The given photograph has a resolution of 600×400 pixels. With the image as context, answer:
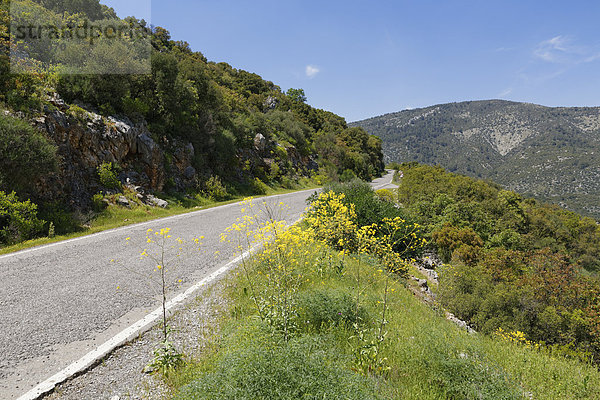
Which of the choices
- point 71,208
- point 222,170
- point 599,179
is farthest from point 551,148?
point 71,208

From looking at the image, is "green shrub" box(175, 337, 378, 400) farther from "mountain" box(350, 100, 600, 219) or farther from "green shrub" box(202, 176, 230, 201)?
"mountain" box(350, 100, 600, 219)

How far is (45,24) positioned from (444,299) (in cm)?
2475

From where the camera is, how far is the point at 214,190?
17.0 metres

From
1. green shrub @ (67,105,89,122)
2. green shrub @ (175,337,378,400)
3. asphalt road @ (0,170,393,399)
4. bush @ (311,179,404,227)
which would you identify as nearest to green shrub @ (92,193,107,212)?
asphalt road @ (0,170,393,399)

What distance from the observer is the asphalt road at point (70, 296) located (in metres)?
3.08

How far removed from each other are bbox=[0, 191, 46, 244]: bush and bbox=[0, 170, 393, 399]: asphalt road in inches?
51.3

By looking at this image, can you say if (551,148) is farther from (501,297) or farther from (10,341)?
(10,341)

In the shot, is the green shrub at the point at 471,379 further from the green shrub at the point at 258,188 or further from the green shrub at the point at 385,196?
the green shrub at the point at 258,188

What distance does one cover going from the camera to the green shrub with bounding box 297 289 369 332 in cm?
382

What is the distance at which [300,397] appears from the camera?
7.13 feet

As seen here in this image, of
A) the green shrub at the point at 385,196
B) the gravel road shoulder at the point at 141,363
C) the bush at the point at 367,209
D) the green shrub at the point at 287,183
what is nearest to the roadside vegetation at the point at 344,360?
the gravel road shoulder at the point at 141,363

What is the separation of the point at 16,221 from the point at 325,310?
8.79 m

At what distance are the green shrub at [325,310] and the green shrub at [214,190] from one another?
45.1 feet

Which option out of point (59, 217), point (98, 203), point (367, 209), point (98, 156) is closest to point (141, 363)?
point (59, 217)
